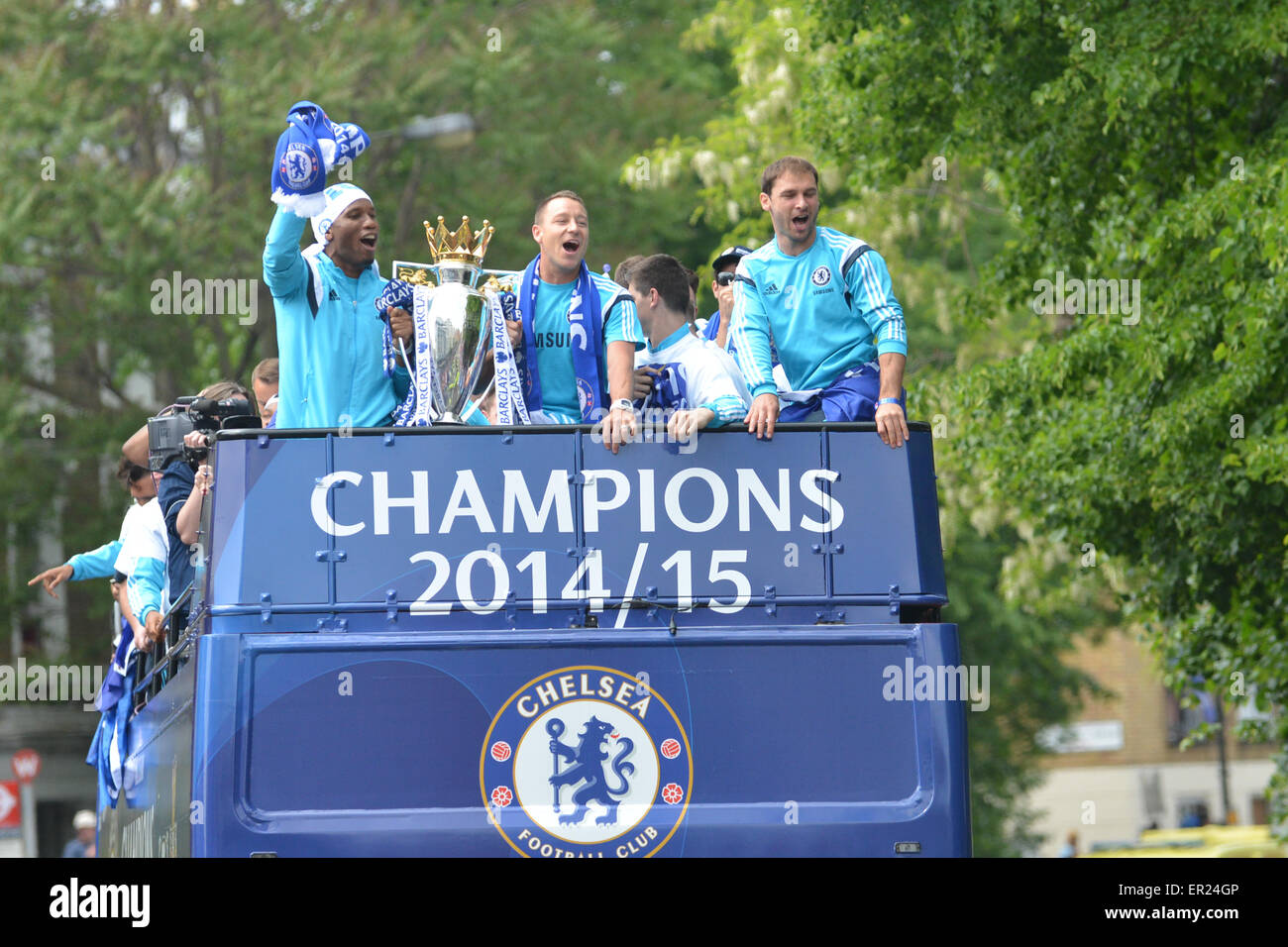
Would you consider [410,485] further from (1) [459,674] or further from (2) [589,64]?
(2) [589,64]

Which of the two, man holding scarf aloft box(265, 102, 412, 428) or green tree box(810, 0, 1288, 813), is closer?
man holding scarf aloft box(265, 102, 412, 428)

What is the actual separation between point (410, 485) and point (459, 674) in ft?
2.41

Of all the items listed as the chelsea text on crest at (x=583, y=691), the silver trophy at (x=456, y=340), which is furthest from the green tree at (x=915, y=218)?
the chelsea text on crest at (x=583, y=691)

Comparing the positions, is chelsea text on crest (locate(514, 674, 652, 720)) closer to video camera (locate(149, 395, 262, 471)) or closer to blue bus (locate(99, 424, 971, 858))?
blue bus (locate(99, 424, 971, 858))

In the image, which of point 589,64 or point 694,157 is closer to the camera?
point 694,157

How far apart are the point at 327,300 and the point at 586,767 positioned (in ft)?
7.19

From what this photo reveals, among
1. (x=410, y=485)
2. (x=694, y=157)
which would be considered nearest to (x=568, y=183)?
(x=694, y=157)

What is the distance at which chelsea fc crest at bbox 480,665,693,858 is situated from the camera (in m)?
7.04

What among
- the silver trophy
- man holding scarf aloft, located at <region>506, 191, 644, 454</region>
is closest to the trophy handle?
the silver trophy

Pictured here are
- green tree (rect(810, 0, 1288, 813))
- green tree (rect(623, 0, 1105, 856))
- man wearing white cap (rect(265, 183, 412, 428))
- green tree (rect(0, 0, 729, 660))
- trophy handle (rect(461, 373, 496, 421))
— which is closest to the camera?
A: man wearing white cap (rect(265, 183, 412, 428))

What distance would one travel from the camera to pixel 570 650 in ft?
23.6

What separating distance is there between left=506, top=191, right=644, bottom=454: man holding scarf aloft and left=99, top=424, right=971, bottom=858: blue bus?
0.61 meters

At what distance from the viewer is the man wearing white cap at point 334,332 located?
25.8 ft
